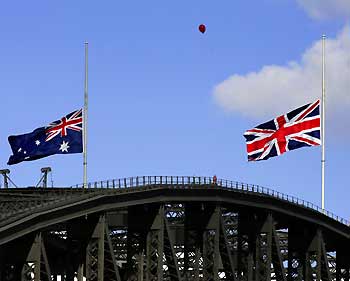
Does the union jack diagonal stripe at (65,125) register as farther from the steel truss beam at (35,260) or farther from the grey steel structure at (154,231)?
the steel truss beam at (35,260)

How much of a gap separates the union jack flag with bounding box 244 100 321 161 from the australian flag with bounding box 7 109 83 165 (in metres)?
12.7

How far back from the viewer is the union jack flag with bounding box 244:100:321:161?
8356 centimetres

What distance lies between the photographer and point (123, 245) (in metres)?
111

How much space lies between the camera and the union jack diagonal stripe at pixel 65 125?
7788cm

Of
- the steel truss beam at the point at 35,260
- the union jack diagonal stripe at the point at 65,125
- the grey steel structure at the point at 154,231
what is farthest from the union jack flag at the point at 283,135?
the steel truss beam at the point at 35,260

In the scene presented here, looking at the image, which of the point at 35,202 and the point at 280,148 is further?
the point at 280,148

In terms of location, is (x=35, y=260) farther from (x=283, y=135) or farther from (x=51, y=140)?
(x=283, y=135)

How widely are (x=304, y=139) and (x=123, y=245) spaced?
104 feet

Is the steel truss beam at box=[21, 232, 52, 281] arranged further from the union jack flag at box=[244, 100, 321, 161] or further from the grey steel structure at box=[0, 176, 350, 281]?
the union jack flag at box=[244, 100, 321, 161]

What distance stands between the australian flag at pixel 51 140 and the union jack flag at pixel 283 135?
12740 mm

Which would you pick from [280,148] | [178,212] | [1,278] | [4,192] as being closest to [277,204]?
[280,148]

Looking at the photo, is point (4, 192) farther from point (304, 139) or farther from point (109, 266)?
point (304, 139)

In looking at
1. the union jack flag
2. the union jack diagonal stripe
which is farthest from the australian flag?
the union jack flag

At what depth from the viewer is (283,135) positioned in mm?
84250
